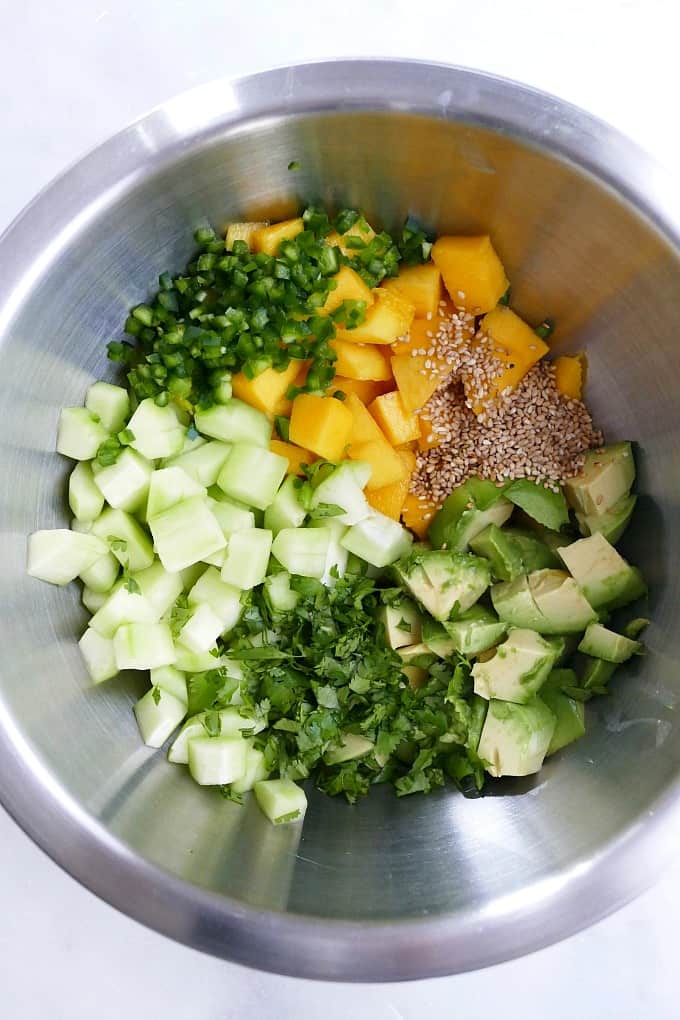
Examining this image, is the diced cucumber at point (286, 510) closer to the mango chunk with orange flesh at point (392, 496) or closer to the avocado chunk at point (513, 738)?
the mango chunk with orange flesh at point (392, 496)

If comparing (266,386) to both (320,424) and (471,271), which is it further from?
(471,271)

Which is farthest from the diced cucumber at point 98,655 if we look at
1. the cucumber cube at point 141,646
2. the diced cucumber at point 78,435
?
the diced cucumber at point 78,435

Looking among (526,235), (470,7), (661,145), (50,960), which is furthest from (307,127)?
(50,960)

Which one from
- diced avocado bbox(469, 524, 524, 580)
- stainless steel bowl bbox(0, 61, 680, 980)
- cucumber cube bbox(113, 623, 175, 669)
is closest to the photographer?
stainless steel bowl bbox(0, 61, 680, 980)

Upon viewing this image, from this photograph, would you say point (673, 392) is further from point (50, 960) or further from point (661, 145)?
point (50, 960)

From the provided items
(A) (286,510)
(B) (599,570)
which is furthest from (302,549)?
(B) (599,570)

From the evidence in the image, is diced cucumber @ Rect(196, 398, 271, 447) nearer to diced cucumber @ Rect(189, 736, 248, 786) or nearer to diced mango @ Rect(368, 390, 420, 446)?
diced mango @ Rect(368, 390, 420, 446)

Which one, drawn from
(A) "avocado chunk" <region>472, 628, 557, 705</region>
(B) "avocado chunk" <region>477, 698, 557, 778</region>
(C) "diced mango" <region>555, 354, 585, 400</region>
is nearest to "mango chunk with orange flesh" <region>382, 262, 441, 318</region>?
(C) "diced mango" <region>555, 354, 585, 400</region>
